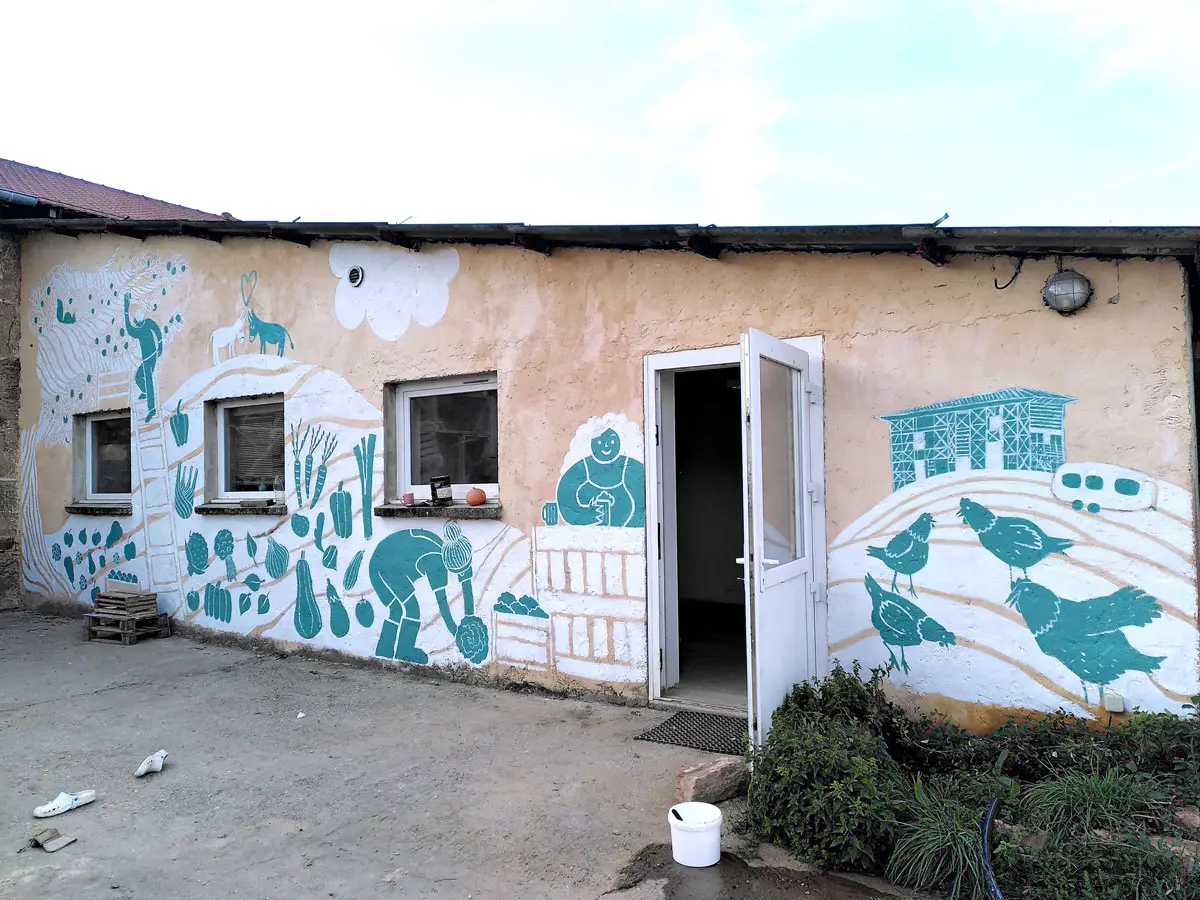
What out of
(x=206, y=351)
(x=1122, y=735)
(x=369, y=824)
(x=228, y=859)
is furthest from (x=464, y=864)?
(x=206, y=351)

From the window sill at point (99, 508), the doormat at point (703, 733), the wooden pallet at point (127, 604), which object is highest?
the window sill at point (99, 508)

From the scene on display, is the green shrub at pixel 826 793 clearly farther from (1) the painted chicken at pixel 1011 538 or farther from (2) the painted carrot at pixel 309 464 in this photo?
(2) the painted carrot at pixel 309 464

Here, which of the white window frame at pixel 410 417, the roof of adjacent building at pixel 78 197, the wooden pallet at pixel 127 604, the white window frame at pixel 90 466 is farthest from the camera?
the roof of adjacent building at pixel 78 197

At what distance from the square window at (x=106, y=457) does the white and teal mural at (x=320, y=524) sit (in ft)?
0.94

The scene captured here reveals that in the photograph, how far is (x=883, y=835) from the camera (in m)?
3.06

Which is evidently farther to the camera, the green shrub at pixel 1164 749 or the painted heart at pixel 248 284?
the painted heart at pixel 248 284

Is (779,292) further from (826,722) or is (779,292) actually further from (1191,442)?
(826,722)

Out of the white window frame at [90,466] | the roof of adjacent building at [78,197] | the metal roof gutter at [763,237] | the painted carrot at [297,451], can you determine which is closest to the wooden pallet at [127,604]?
the white window frame at [90,466]

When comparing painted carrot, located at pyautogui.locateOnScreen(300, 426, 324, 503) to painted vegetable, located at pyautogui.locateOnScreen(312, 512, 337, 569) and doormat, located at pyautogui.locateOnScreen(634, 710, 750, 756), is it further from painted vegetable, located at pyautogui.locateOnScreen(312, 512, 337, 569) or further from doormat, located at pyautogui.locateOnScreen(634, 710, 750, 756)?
doormat, located at pyautogui.locateOnScreen(634, 710, 750, 756)

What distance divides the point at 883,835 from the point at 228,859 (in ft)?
9.01

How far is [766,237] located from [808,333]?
0.63m

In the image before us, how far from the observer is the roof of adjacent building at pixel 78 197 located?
920 cm

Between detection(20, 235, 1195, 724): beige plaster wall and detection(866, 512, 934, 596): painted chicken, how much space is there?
Result: 10.2 inches

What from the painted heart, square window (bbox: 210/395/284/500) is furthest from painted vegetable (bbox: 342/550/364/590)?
the painted heart
